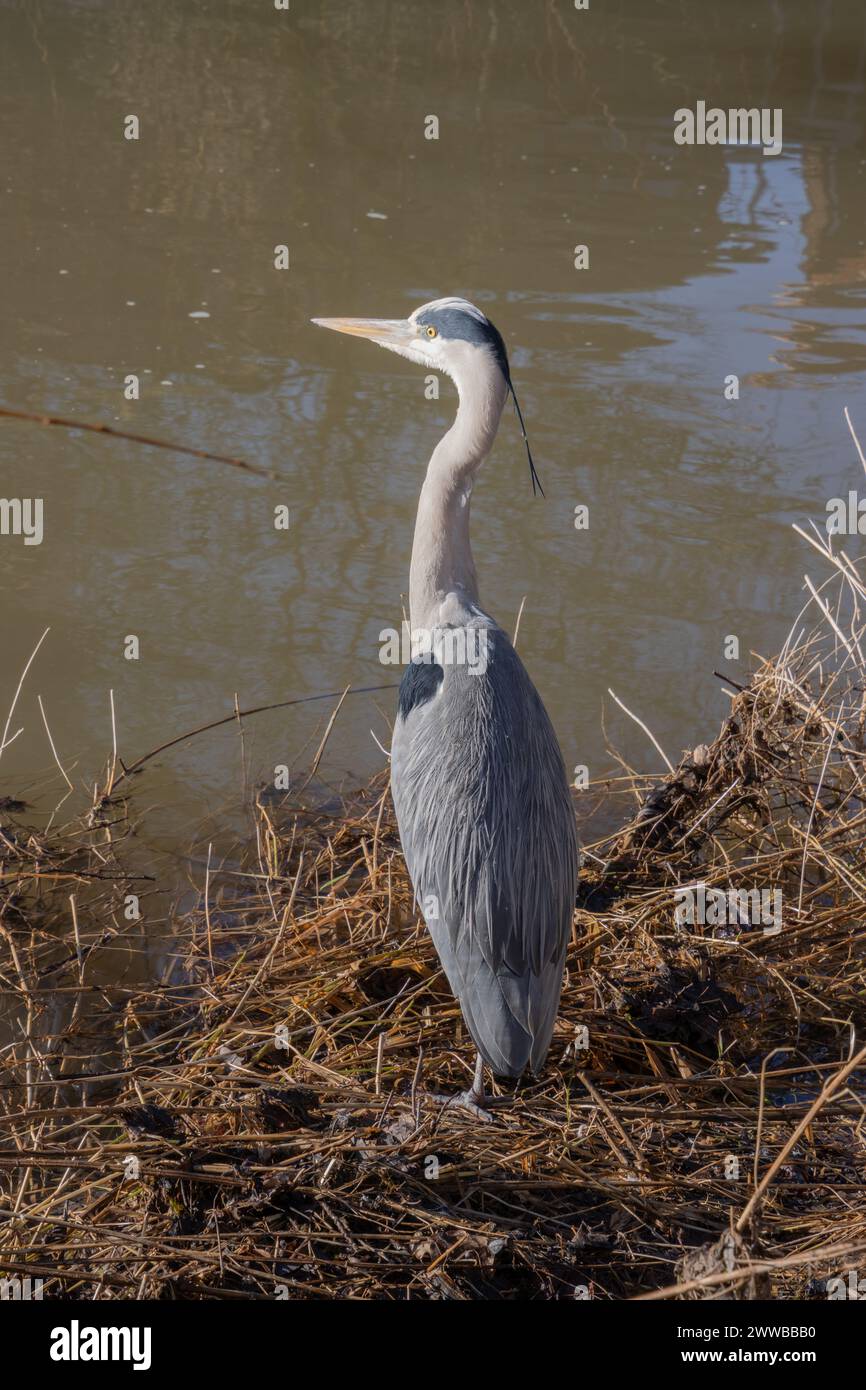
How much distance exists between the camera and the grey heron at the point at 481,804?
9.84 ft

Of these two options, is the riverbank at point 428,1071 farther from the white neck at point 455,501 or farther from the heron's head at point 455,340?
the heron's head at point 455,340

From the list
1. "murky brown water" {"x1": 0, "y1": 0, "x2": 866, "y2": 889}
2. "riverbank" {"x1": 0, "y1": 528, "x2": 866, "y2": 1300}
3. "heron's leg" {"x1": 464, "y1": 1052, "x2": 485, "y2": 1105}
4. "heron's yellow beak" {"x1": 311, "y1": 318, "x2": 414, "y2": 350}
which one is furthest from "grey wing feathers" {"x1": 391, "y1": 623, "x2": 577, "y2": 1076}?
"murky brown water" {"x1": 0, "y1": 0, "x2": 866, "y2": 889}

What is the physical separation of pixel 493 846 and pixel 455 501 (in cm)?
100

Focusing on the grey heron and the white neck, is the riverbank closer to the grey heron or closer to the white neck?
the grey heron

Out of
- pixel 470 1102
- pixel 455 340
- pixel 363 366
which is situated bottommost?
pixel 470 1102

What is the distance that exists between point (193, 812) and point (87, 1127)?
166 centimetres

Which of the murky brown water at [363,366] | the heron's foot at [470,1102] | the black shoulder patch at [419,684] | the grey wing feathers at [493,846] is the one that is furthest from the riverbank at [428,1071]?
the murky brown water at [363,366]

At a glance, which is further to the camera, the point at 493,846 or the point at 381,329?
the point at 381,329

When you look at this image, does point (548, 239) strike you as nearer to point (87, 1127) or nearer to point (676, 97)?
point (676, 97)

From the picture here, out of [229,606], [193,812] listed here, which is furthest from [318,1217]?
[229,606]

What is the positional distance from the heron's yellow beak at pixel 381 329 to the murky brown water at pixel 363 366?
158 centimetres

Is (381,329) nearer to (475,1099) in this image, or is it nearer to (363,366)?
(475,1099)

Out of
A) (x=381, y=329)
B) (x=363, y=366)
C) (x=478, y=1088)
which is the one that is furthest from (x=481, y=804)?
(x=363, y=366)

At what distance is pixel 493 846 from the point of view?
3072 millimetres
